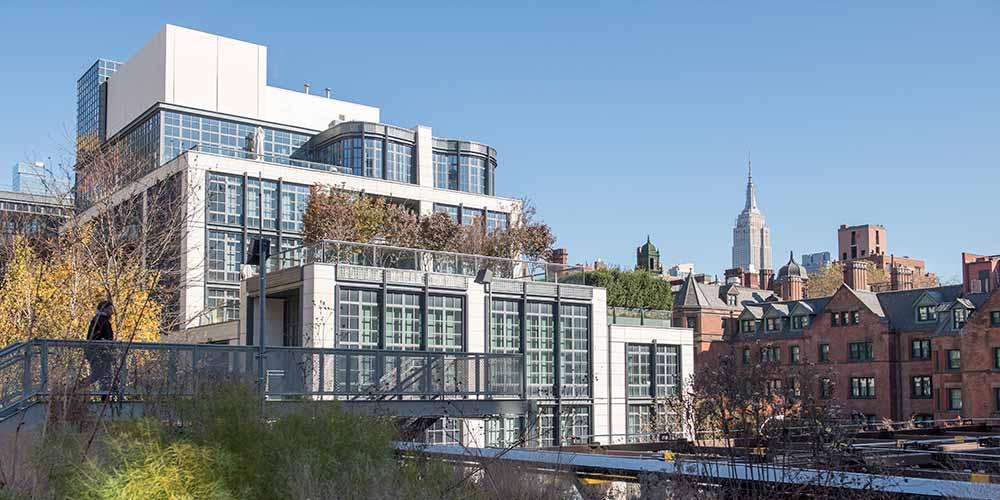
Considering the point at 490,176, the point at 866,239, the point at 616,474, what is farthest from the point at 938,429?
the point at 866,239

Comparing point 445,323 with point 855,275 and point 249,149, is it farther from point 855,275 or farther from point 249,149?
point 855,275

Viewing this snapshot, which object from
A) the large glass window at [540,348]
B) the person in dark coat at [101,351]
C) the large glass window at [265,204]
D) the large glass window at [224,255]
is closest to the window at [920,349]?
the large glass window at [540,348]

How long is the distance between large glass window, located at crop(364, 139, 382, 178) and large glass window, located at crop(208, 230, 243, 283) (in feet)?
43.2

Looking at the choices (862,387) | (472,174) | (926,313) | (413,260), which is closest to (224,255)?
(413,260)

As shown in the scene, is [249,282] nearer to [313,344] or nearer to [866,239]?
[313,344]

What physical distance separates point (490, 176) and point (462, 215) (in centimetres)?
881

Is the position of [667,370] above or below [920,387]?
above

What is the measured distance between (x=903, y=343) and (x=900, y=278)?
42.3 feet

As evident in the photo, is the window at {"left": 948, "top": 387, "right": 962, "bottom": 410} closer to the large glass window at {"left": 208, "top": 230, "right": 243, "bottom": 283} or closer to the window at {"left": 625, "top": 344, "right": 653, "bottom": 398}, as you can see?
the window at {"left": 625, "top": 344, "right": 653, "bottom": 398}

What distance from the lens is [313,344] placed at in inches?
1228

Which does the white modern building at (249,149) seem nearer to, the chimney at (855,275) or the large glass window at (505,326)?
the large glass window at (505,326)

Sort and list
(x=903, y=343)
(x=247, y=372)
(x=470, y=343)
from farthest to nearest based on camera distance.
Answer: (x=903, y=343) → (x=470, y=343) → (x=247, y=372)

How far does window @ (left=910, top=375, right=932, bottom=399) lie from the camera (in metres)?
61.2

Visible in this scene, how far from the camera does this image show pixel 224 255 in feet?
161
